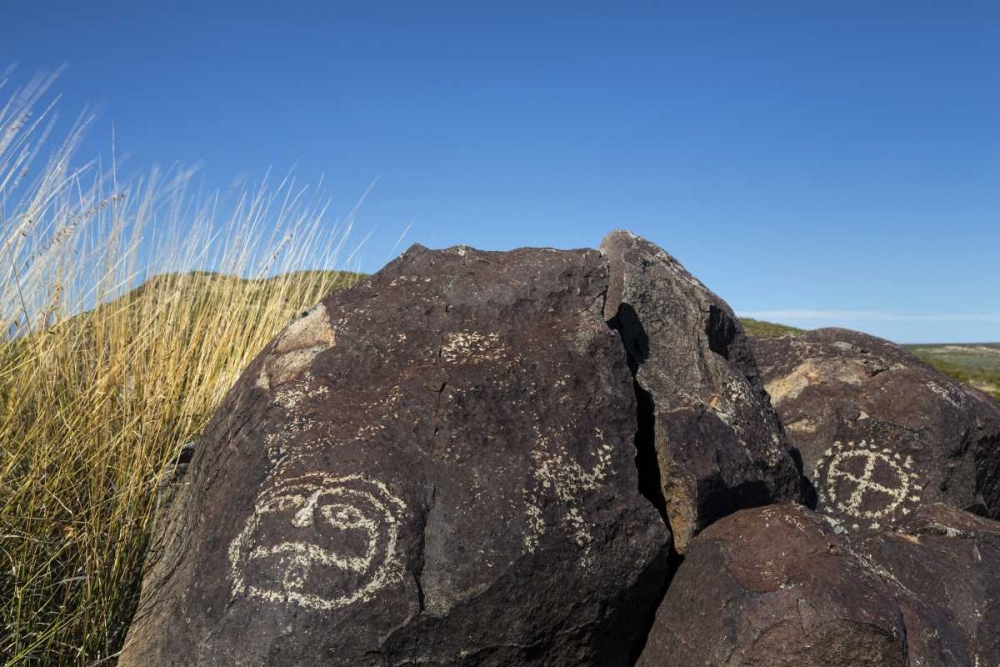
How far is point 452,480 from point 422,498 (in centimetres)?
11

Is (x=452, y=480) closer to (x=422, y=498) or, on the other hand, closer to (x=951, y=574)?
(x=422, y=498)

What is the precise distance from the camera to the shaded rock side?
8.03ft

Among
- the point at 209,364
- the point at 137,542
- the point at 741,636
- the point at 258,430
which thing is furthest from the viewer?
the point at 209,364

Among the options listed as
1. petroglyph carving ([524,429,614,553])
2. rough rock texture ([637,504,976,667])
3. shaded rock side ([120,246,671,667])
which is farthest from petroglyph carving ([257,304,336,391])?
rough rock texture ([637,504,976,667])

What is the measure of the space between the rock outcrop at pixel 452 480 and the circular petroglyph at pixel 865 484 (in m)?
0.58

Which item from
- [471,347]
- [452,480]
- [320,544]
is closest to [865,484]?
[471,347]

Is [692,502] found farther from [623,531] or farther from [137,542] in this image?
[137,542]

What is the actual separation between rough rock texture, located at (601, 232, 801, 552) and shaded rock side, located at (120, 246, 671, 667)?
254mm

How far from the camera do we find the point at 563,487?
8.73ft

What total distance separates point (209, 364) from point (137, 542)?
54.5 inches

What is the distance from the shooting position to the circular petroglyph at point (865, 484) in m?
3.75

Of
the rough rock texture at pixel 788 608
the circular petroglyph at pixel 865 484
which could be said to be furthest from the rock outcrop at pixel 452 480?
the circular petroglyph at pixel 865 484

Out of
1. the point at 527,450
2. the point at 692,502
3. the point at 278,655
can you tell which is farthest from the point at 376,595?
the point at 692,502

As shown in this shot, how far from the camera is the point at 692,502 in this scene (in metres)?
2.96
